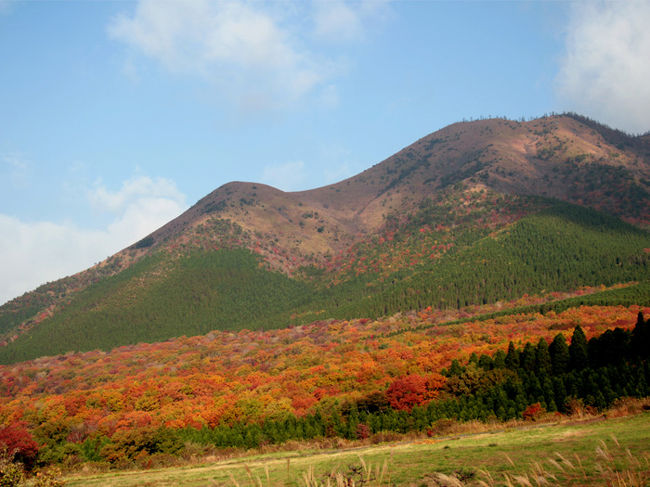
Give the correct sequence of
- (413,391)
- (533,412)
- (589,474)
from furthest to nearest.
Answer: (413,391) < (533,412) < (589,474)

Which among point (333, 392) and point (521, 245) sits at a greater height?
point (521, 245)

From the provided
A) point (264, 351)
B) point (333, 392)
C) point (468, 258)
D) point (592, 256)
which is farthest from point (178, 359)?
point (592, 256)

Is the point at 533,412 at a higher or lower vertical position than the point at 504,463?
lower

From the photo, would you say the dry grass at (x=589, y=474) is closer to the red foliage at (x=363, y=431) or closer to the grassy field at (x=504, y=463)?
the grassy field at (x=504, y=463)

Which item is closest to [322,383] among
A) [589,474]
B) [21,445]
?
[21,445]

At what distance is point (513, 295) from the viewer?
525ft

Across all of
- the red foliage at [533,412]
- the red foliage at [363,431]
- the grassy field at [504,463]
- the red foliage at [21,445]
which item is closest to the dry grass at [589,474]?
the grassy field at [504,463]

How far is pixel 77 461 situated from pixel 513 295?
138849mm

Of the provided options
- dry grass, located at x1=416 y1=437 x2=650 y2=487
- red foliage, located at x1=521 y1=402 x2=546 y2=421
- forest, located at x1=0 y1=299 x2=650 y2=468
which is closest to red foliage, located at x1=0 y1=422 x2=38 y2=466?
forest, located at x1=0 y1=299 x2=650 y2=468

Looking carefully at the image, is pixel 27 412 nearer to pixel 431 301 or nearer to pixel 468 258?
pixel 431 301

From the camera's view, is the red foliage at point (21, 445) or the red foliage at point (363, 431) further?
the red foliage at point (21, 445)

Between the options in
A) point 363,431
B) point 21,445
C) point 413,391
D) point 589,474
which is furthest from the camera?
point 413,391

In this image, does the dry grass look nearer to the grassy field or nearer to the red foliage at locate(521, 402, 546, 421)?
the grassy field

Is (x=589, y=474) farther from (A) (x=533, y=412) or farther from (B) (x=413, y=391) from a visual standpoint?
(B) (x=413, y=391)
